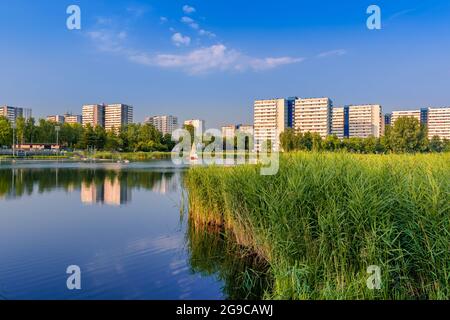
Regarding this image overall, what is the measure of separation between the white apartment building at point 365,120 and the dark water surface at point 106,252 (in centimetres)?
14568

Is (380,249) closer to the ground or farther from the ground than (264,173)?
closer to the ground

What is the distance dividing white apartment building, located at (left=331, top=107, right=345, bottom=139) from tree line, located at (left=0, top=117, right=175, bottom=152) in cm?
8727

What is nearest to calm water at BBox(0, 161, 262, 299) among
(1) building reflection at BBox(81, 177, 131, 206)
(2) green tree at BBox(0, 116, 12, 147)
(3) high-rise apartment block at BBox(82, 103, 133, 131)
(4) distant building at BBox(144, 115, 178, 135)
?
(1) building reflection at BBox(81, 177, 131, 206)

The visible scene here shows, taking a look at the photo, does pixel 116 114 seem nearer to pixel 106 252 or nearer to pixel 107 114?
pixel 107 114

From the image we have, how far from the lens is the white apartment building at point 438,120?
14462 cm

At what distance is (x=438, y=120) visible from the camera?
14862 centimetres

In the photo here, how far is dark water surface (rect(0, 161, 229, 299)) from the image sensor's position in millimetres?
7414

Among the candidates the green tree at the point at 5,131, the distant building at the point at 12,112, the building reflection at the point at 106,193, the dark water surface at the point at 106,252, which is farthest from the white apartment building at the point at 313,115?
the dark water surface at the point at 106,252

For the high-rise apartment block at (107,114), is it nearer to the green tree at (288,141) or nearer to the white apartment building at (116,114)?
the white apartment building at (116,114)

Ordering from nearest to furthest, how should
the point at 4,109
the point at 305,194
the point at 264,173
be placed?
the point at 305,194 < the point at 264,173 < the point at 4,109

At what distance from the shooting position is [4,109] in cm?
15238

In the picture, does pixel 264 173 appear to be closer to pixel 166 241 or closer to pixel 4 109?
pixel 166 241
